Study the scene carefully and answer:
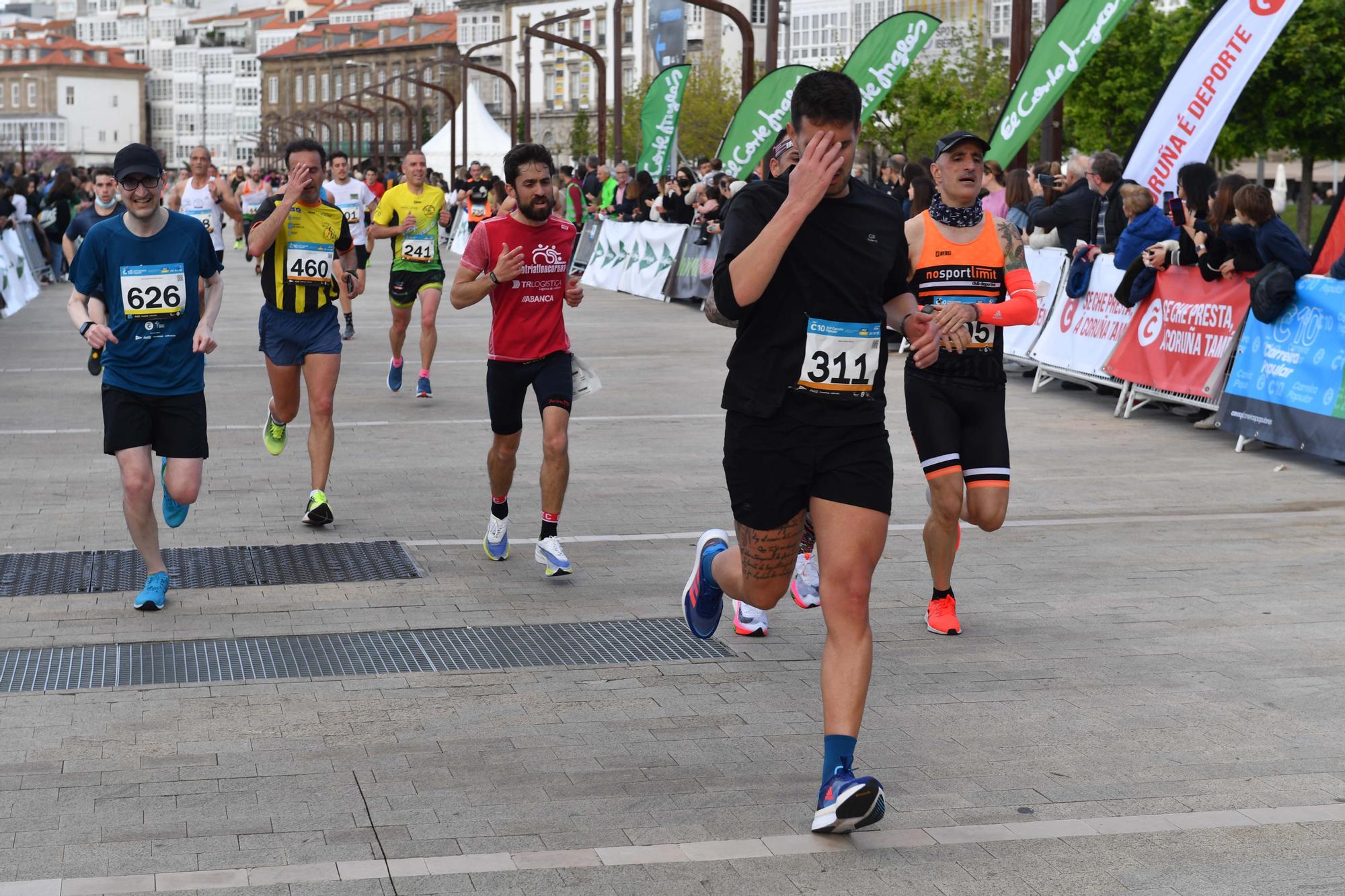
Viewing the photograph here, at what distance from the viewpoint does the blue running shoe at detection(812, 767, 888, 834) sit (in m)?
4.60

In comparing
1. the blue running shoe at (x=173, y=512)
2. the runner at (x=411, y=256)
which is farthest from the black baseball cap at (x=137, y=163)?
the runner at (x=411, y=256)

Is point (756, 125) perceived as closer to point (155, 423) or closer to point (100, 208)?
point (100, 208)

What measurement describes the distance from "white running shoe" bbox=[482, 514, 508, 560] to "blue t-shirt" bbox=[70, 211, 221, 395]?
1604 millimetres

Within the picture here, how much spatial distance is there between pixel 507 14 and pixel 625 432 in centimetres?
12045

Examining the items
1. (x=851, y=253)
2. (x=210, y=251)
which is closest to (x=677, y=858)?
(x=851, y=253)

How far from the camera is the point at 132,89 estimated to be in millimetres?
184250

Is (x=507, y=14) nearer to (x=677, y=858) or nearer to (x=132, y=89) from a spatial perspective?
(x=132, y=89)

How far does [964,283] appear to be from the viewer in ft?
22.8

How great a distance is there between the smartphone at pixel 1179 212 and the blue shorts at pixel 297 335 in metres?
6.62

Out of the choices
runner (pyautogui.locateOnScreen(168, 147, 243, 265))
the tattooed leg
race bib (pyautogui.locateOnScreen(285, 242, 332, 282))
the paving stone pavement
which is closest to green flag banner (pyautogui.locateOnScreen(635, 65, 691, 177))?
runner (pyautogui.locateOnScreen(168, 147, 243, 265))

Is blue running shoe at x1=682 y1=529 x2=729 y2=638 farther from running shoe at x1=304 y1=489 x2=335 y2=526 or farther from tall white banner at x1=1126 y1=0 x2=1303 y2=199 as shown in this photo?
tall white banner at x1=1126 y1=0 x2=1303 y2=199

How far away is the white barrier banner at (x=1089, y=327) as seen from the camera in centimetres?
1431

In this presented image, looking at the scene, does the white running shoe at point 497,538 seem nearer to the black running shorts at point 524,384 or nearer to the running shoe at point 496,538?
the running shoe at point 496,538

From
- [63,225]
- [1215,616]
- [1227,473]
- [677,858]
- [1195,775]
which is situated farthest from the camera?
[63,225]
